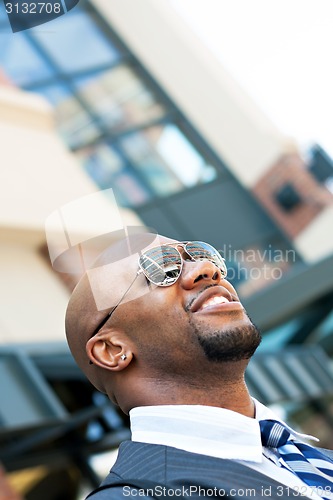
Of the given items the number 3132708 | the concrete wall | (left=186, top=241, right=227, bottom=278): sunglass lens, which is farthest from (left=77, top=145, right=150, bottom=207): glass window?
the number 3132708

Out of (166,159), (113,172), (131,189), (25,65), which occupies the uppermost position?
(25,65)

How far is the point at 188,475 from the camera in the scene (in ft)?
6.35

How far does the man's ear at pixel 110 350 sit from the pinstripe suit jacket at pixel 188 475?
12.7 inches

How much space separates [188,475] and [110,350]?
1.87ft

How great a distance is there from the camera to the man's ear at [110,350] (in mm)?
2359

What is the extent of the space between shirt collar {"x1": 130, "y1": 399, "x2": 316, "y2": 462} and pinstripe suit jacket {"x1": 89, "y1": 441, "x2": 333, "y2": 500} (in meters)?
0.05

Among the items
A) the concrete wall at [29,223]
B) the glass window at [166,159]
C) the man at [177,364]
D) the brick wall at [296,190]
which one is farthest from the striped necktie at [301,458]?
the brick wall at [296,190]

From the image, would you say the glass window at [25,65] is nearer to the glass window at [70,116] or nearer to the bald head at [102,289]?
the glass window at [70,116]

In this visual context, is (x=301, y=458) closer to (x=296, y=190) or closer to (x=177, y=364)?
(x=177, y=364)

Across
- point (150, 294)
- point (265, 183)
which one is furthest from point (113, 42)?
point (150, 294)

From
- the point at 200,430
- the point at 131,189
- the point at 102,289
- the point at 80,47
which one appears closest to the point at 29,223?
the point at 102,289

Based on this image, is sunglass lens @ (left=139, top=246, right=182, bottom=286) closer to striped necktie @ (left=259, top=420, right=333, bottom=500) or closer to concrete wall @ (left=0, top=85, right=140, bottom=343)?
striped necktie @ (left=259, top=420, right=333, bottom=500)

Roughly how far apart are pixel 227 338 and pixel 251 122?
1005cm

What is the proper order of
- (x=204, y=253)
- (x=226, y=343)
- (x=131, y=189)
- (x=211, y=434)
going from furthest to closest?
(x=131, y=189) < (x=204, y=253) < (x=226, y=343) < (x=211, y=434)
